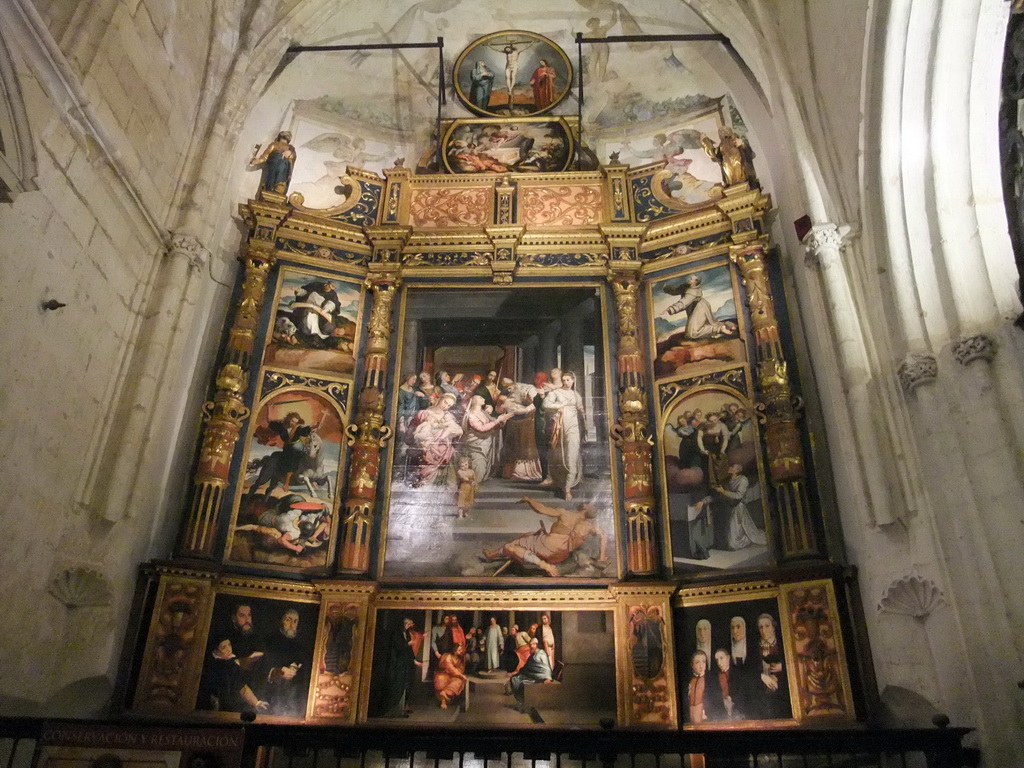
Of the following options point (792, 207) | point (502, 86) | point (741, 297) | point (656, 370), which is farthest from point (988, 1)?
point (502, 86)

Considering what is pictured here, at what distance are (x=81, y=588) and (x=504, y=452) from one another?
425 cm

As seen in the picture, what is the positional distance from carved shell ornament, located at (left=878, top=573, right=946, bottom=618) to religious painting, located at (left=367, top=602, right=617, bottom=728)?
2.55 meters

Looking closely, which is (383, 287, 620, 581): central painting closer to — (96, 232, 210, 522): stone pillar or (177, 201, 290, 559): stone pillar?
(177, 201, 290, 559): stone pillar

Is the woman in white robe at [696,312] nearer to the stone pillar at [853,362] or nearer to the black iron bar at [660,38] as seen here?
the stone pillar at [853,362]

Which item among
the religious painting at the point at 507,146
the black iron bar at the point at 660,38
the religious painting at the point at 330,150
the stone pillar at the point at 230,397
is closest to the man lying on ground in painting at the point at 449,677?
the stone pillar at the point at 230,397

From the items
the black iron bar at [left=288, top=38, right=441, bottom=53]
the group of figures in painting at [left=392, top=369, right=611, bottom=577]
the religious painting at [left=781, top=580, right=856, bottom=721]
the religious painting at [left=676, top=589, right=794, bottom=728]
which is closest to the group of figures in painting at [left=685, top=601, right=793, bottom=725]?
the religious painting at [left=676, top=589, right=794, bottom=728]

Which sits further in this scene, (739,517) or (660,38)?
(660,38)

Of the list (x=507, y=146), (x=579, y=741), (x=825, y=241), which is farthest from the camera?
(x=507, y=146)

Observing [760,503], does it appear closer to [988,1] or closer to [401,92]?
[988,1]

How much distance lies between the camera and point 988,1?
6684mm

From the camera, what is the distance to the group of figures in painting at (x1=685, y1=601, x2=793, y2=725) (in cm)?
730

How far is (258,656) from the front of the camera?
776cm

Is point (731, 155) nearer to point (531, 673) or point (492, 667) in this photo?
point (531, 673)

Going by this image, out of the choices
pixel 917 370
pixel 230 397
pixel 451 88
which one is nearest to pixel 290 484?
pixel 230 397
